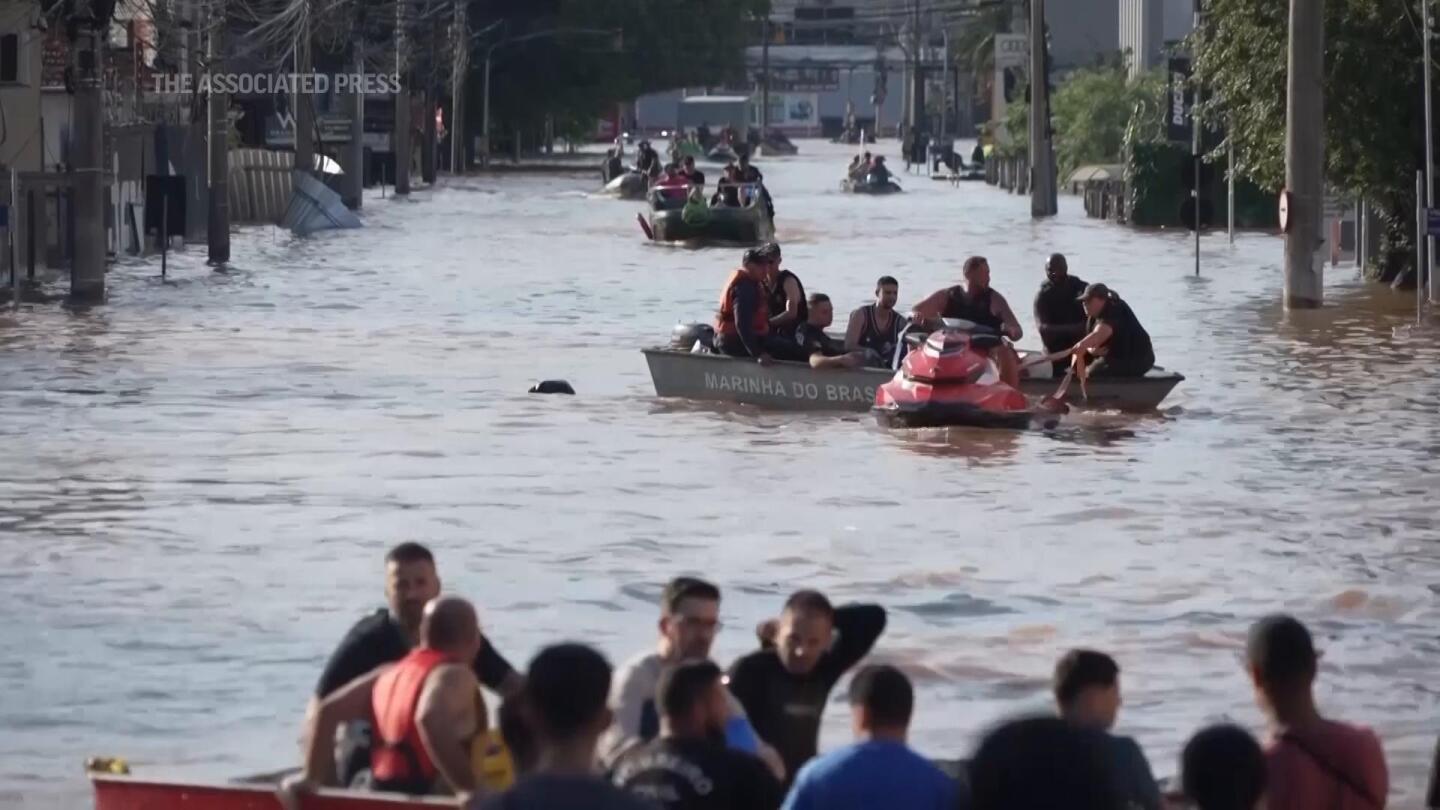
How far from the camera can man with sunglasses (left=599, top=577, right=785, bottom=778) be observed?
310 inches

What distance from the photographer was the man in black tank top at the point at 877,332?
23141 millimetres

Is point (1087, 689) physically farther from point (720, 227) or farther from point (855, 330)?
point (720, 227)

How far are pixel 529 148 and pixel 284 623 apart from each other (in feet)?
412

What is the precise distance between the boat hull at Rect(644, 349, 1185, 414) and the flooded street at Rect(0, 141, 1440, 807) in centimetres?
25

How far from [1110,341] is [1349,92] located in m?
14.7

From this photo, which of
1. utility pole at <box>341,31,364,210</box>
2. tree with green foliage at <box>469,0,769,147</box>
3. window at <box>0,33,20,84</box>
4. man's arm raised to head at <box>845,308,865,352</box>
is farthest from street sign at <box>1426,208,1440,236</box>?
tree with green foliage at <box>469,0,769,147</box>

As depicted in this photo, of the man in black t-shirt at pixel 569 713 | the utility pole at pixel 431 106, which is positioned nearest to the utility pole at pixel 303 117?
the utility pole at pixel 431 106

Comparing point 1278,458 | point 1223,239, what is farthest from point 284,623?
point 1223,239

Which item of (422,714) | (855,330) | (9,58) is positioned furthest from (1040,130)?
(422,714)

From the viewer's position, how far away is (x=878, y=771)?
22.2 feet

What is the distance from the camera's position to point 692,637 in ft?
26.4

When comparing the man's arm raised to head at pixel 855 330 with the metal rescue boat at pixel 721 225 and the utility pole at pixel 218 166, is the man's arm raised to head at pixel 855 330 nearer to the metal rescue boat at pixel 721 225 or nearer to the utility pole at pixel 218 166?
the utility pole at pixel 218 166

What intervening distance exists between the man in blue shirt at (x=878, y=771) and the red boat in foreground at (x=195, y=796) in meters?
1.59

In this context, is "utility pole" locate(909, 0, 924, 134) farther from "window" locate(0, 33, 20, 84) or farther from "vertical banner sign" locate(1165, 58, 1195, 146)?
"window" locate(0, 33, 20, 84)
